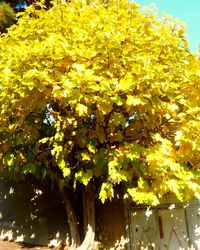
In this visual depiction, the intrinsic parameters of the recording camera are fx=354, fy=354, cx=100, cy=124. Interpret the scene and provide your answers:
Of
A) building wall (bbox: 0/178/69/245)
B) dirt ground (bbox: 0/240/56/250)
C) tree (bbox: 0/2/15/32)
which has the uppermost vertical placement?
tree (bbox: 0/2/15/32)

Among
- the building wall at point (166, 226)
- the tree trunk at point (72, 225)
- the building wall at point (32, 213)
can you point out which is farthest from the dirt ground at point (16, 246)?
the building wall at point (166, 226)

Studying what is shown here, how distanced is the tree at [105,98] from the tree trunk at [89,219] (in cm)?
131

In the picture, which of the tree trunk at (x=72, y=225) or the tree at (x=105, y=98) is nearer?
the tree at (x=105, y=98)

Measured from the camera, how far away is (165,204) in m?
Answer: 11.4

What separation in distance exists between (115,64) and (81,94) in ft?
4.66

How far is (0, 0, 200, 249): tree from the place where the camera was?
7.62 meters

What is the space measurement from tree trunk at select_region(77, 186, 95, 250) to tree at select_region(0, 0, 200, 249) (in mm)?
1312

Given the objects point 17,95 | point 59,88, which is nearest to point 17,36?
point 17,95

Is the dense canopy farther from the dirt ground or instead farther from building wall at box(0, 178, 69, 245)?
the dirt ground

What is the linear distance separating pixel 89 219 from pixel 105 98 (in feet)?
16.6

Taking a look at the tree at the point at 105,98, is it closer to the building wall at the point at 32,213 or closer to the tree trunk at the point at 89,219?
the tree trunk at the point at 89,219

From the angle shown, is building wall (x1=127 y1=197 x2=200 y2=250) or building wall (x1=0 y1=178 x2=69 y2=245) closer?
building wall (x1=127 y1=197 x2=200 y2=250)

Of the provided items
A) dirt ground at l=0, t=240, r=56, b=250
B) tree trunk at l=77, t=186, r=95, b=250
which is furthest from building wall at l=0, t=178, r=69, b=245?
tree trunk at l=77, t=186, r=95, b=250

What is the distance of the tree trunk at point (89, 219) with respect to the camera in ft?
35.1
